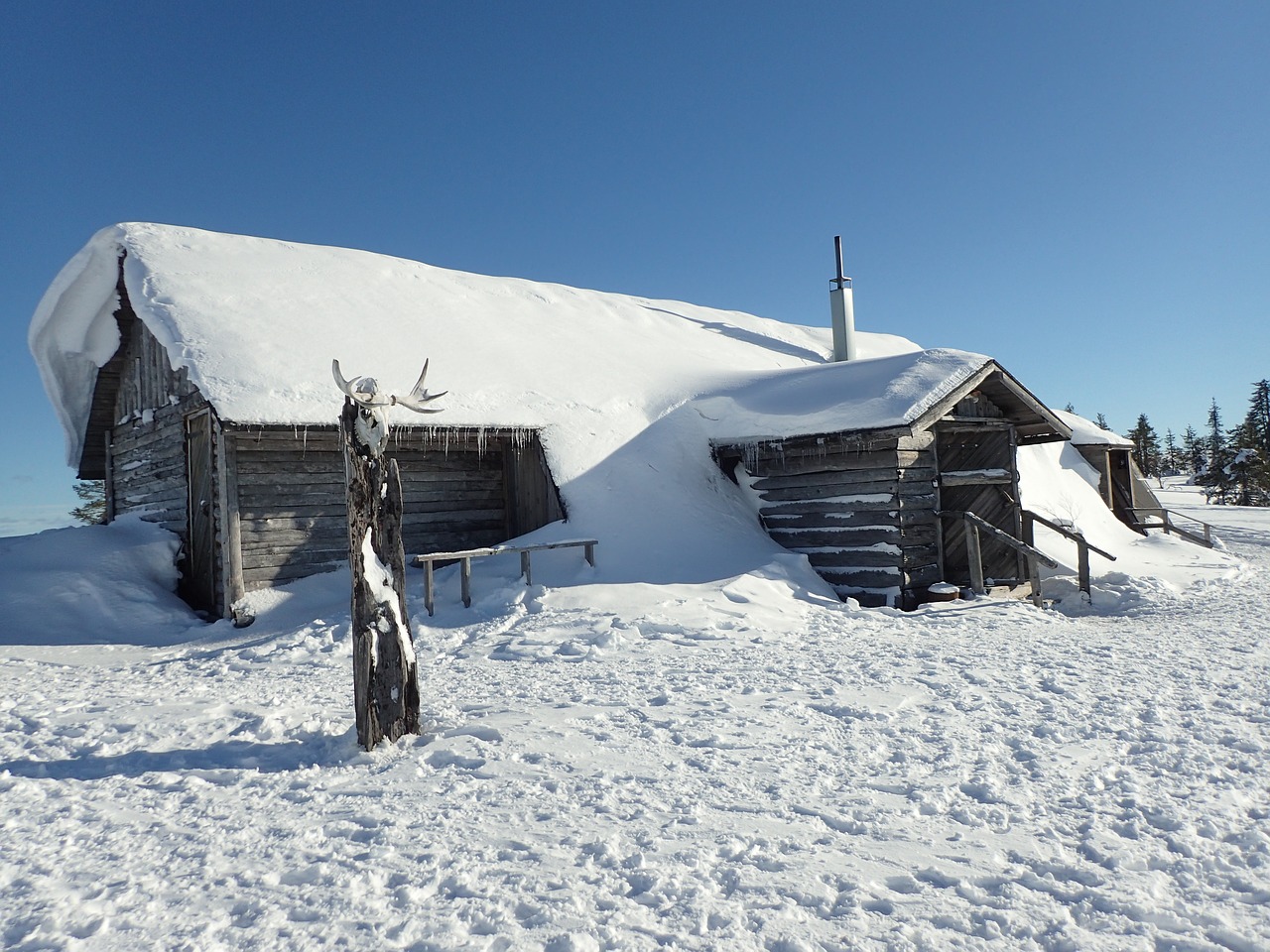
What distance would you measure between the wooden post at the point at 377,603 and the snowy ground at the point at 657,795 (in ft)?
0.82

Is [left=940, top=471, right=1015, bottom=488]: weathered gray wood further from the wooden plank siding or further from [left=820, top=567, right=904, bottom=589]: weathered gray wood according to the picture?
[left=820, top=567, right=904, bottom=589]: weathered gray wood

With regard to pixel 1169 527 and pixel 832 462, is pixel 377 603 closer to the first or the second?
pixel 832 462

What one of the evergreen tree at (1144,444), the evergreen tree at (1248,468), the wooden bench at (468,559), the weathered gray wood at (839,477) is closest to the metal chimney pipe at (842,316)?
the weathered gray wood at (839,477)

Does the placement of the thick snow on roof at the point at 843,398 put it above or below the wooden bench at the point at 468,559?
above

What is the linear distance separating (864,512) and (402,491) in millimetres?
6406

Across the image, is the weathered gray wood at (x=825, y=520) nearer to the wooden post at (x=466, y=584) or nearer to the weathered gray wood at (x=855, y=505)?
the weathered gray wood at (x=855, y=505)

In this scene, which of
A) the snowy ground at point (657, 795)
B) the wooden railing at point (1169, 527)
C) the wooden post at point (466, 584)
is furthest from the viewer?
the wooden railing at point (1169, 527)

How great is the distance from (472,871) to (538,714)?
233 centimetres

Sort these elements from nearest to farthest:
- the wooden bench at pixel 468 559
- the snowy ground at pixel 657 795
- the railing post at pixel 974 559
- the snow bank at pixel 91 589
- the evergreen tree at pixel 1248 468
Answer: the snowy ground at pixel 657 795
the wooden bench at pixel 468 559
the snow bank at pixel 91 589
the railing post at pixel 974 559
the evergreen tree at pixel 1248 468

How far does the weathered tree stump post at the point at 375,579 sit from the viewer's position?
5.36 meters

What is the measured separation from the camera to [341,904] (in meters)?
3.30

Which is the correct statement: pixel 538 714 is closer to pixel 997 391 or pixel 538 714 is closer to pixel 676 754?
pixel 676 754

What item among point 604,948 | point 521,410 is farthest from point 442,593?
point 604,948

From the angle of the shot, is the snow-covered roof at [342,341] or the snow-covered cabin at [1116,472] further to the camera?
the snow-covered cabin at [1116,472]
